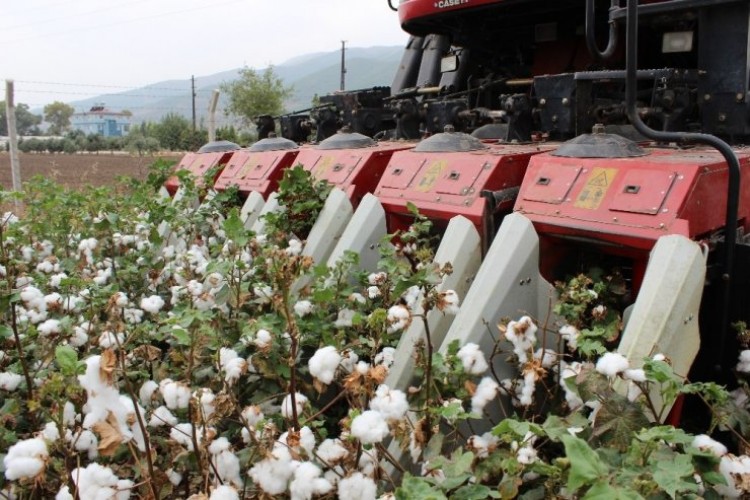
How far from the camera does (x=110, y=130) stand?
6088 inches

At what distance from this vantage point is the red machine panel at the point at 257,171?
5591 mm

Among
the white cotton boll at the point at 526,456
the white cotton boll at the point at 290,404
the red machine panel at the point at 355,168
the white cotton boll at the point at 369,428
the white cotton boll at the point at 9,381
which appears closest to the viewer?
the white cotton boll at the point at 369,428

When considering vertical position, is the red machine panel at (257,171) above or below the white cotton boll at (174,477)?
above

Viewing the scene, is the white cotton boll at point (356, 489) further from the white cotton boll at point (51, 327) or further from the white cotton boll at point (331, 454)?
the white cotton boll at point (51, 327)

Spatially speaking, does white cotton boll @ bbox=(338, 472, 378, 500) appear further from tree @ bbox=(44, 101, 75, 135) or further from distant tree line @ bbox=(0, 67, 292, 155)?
tree @ bbox=(44, 101, 75, 135)

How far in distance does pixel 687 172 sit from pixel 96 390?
7.58 feet

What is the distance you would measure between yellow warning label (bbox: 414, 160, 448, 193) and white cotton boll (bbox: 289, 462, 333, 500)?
7.30 ft

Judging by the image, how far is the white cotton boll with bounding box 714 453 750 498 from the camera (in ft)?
6.56

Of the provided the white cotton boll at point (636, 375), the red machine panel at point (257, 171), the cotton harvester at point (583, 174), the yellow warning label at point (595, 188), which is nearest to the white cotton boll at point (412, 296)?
the cotton harvester at point (583, 174)

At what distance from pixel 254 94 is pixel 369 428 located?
48.3m

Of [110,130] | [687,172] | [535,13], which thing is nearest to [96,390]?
[687,172]

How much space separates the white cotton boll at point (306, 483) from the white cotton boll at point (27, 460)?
0.68 metres

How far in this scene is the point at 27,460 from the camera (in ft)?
6.19

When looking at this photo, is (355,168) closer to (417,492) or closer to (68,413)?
(68,413)
